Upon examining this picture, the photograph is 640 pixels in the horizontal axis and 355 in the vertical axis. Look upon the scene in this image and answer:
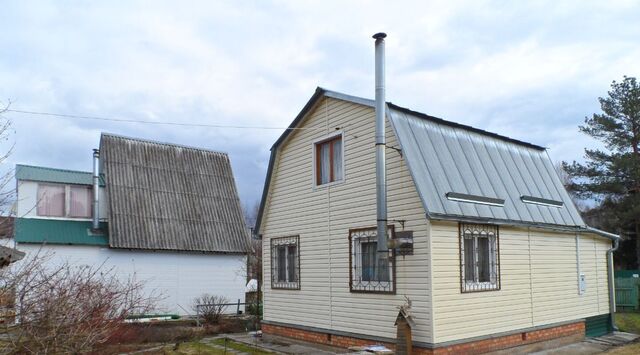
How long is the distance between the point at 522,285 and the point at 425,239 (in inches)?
130

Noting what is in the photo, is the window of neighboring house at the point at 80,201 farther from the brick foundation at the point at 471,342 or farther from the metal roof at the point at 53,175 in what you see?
the brick foundation at the point at 471,342

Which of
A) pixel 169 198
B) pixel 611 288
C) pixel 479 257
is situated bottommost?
pixel 611 288

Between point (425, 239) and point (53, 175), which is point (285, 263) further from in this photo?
point (53, 175)

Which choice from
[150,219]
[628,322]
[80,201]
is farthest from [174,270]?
[628,322]

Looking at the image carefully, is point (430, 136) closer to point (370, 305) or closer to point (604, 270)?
point (370, 305)

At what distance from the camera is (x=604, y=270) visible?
15500mm

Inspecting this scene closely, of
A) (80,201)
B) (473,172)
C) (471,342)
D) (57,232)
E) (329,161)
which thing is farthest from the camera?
(80,201)

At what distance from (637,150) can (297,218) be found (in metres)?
22.0

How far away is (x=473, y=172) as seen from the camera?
1202cm

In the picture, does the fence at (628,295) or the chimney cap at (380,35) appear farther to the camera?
the fence at (628,295)

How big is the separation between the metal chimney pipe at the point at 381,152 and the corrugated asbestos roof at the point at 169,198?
13.2 meters

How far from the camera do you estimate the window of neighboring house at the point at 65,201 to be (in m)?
20.4

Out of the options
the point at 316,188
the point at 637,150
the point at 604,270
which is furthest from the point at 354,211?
the point at 637,150

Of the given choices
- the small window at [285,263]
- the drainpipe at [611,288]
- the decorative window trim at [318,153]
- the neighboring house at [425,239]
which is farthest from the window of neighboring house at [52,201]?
the drainpipe at [611,288]
